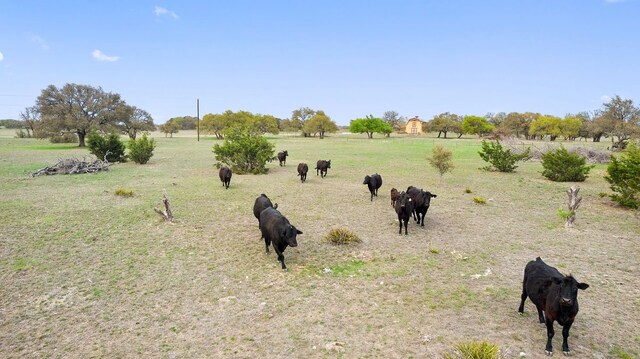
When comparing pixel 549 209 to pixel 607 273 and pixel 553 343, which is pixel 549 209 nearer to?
pixel 607 273

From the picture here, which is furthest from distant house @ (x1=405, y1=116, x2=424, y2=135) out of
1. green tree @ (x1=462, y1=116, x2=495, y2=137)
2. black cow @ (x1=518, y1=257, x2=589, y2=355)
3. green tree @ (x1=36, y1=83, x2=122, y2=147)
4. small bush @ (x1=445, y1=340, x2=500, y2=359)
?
small bush @ (x1=445, y1=340, x2=500, y2=359)

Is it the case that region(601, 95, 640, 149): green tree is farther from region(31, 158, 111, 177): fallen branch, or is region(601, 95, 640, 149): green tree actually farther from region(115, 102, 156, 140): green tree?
region(115, 102, 156, 140): green tree

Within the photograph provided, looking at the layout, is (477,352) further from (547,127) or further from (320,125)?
(547,127)

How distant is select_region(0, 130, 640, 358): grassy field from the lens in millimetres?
5363

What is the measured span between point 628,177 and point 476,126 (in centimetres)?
8747

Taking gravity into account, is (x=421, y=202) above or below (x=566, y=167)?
below

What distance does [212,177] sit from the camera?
2155cm

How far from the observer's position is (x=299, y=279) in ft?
24.6

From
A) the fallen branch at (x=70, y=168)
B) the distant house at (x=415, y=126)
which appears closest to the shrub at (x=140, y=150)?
the fallen branch at (x=70, y=168)

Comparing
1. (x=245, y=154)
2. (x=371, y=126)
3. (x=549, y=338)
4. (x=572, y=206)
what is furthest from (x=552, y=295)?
(x=371, y=126)

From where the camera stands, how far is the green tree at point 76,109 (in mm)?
42531

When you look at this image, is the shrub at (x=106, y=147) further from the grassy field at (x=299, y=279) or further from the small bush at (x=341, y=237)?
the small bush at (x=341, y=237)

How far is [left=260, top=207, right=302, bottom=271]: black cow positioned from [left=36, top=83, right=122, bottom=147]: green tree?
4489 cm

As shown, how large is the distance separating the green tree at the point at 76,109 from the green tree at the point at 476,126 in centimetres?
8357
